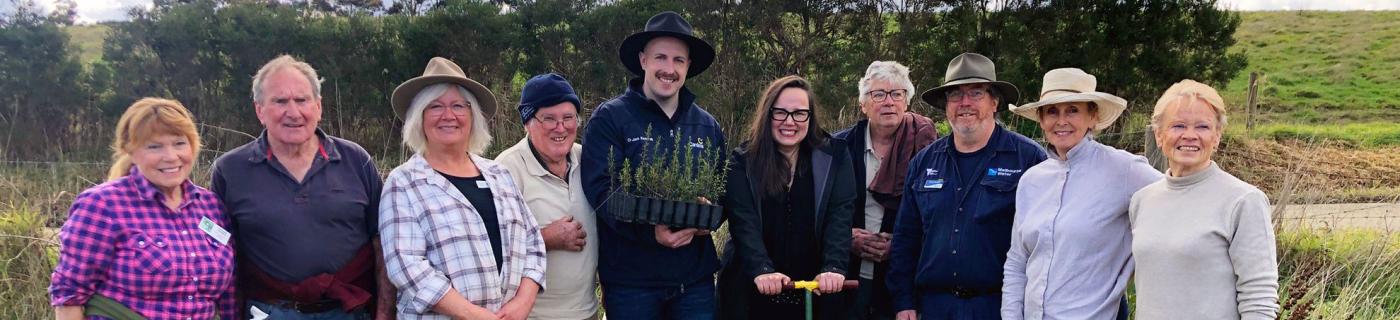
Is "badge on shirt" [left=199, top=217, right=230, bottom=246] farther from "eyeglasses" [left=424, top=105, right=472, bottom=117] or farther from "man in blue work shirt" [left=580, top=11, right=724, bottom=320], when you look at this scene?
"man in blue work shirt" [left=580, top=11, right=724, bottom=320]

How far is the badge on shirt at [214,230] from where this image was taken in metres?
2.92

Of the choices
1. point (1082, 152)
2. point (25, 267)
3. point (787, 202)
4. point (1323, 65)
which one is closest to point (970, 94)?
point (1082, 152)

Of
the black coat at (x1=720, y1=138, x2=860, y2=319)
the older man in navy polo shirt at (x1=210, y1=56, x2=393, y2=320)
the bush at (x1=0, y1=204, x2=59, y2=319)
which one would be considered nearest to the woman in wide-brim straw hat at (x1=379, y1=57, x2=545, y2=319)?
the older man in navy polo shirt at (x1=210, y1=56, x2=393, y2=320)

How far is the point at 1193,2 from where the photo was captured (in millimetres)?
12609

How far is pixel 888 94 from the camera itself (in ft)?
13.2

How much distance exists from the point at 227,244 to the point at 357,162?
21.2 inches

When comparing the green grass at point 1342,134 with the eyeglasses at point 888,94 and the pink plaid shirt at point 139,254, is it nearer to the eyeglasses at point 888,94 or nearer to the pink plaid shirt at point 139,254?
the eyeglasses at point 888,94

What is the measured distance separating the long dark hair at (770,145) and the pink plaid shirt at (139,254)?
2.06 meters

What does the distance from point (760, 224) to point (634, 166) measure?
0.60 m

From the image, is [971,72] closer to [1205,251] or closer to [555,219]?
[1205,251]

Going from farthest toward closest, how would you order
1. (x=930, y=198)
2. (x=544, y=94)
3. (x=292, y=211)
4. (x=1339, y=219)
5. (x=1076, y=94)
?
(x=1339, y=219) → (x=544, y=94) → (x=930, y=198) → (x=1076, y=94) → (x=292, y=211)

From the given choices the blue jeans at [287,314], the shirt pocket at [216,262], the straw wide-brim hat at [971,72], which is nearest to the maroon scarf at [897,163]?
the straw wide-brim hat at [971,72]

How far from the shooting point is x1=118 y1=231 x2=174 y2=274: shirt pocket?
2752mm

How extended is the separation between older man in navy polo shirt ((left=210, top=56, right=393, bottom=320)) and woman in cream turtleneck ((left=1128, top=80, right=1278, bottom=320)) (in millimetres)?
2737
